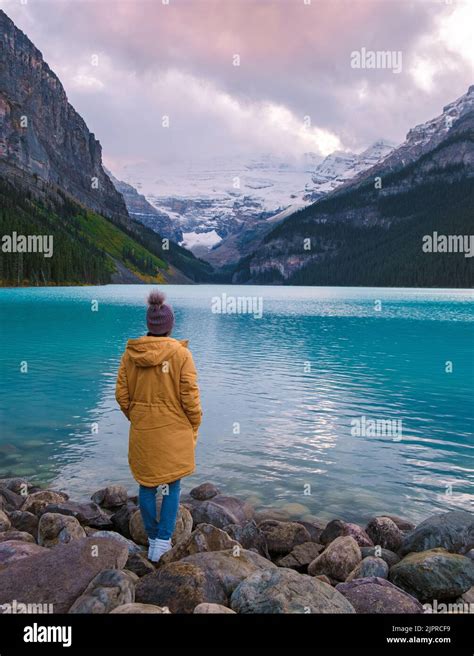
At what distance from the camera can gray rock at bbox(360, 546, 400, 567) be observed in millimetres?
9961

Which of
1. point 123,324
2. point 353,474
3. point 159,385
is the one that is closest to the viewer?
point 159,385

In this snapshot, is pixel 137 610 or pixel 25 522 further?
pixel 25 522

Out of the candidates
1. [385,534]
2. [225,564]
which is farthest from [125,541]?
[385,534]

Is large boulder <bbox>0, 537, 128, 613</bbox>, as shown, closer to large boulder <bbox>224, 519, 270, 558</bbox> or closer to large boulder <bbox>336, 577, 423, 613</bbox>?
large boulder <bbox>224, 519, 270, 558</bbox>

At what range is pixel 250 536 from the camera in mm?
10500

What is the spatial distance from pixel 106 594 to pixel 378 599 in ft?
11.5

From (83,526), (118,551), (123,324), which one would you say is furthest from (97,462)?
(123,324)

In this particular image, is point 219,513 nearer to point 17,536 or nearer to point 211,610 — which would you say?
point 17,536

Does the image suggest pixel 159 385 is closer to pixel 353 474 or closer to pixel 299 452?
pixel 353 474

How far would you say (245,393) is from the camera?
92.8 ft

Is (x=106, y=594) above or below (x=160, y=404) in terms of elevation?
below

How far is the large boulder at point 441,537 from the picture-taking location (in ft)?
34.1

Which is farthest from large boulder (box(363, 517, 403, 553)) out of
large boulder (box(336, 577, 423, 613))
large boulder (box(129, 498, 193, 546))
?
large boulder (box(129, 498, 193, 546))
